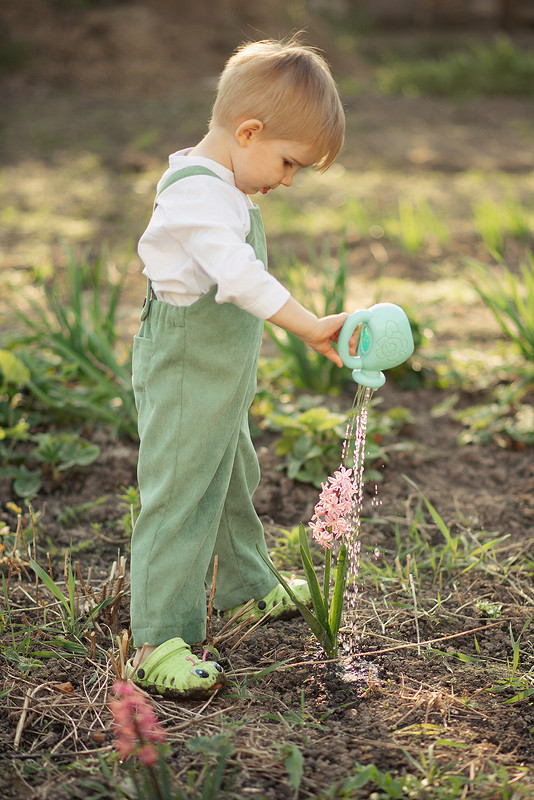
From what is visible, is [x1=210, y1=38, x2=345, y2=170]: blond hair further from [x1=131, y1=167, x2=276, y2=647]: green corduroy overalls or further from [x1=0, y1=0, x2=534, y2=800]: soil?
[x1=0, y1=0, x2=534, y2=800]: soil

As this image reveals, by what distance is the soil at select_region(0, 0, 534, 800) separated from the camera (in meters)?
1.57

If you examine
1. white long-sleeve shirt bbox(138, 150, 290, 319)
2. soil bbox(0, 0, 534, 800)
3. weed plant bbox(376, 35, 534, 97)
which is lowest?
soil bbox(0, 0, 534, 800)

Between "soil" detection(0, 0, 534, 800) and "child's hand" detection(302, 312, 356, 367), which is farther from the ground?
"child's hand" detection(302, 312, 356, 367)

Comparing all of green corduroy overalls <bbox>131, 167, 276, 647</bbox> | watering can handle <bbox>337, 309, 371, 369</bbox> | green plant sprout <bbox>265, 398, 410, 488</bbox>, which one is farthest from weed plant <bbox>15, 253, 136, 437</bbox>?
watering can handle <bbox>337, 309, 371, 369</bbox>

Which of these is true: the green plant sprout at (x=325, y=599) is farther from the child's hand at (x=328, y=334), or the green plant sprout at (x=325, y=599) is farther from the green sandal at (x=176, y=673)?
the child's hand at (x=328, y=334)

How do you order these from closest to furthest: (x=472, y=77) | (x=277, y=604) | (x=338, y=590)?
1. (x=338, y=590)
2. (x=277, y=604)
3. (x=472, y=77)

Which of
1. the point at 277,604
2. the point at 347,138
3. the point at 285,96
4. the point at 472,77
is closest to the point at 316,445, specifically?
the point at 277,604

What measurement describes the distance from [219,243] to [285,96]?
12.2 inches

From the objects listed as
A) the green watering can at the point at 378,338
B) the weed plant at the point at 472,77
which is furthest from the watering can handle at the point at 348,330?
the weed plant at the point at 472,77

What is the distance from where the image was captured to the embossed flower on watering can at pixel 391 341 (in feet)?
5.40

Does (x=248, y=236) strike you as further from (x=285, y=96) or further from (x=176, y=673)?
(x=176, y=673)

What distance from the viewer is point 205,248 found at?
1548mm

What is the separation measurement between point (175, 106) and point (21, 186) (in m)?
3.34

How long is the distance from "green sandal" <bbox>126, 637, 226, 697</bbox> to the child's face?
3.18 ft
